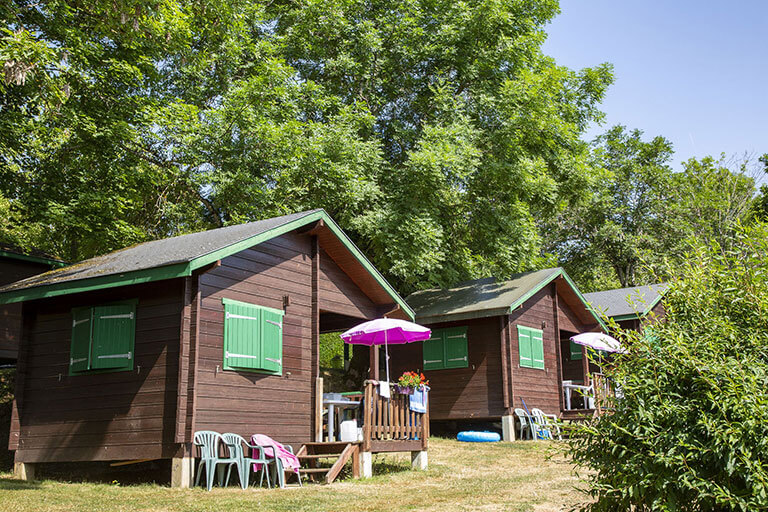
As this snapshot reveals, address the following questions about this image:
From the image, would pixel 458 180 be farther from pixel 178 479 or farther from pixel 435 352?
pixel 178 479

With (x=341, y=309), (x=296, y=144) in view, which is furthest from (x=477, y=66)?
(x=341, y=309)

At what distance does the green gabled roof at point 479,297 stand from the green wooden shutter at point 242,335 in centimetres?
771

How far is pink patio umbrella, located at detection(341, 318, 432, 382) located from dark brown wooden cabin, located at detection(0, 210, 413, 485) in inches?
38.4

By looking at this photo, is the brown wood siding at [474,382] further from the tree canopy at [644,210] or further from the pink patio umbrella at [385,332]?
the tree canopy at [644,210]

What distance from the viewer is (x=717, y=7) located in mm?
16266

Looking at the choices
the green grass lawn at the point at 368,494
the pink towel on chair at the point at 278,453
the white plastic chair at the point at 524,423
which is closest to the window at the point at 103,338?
the green grass lawn at the point at 368,494

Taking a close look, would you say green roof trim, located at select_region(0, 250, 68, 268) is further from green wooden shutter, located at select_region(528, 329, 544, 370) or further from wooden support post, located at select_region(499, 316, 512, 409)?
green wooden shutter, located at select_region(528, 329, 544, 370)

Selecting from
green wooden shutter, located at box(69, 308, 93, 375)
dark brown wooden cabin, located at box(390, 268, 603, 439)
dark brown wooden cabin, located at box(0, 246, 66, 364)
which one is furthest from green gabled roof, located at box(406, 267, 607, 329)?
green wooden shutter, located at box(69, 308, 93, 375)

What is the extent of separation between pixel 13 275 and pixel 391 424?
30.0 feet

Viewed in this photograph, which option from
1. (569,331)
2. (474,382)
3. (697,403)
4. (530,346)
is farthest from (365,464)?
(569,331)

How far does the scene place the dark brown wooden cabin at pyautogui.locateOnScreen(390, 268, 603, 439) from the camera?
63.2 feet

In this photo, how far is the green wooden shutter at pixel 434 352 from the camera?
20234 millimetres

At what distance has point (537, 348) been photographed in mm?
20875

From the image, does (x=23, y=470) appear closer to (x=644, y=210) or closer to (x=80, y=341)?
(x=80, y=341)
